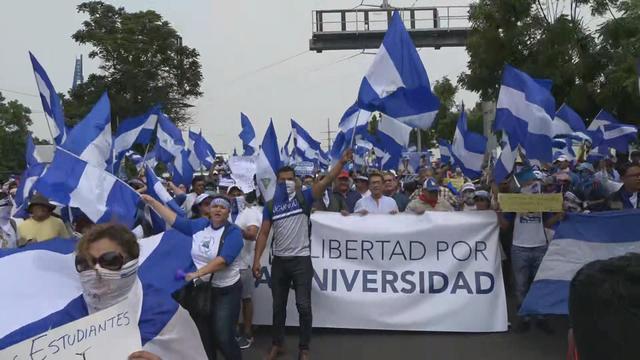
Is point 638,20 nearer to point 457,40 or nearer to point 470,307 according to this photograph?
point 470,307

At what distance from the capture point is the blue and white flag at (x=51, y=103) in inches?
230

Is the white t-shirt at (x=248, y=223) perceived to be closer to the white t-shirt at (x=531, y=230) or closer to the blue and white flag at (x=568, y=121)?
the white t-shirt at (x=531, y=230)

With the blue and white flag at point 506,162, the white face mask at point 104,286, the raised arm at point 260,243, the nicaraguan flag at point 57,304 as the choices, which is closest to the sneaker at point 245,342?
the raised arm at point 260,243

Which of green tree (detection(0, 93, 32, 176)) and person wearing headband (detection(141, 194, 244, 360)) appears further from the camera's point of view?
green tree (detection(0, 93, 32, 176))

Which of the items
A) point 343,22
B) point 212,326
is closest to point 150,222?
point 212,326

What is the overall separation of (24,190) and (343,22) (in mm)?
25777

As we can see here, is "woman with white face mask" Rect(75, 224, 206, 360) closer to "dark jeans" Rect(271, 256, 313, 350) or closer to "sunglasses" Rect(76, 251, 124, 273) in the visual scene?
"sunglasses" Rect(76, 251, 124, 273)

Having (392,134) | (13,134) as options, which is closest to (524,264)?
(392,134)

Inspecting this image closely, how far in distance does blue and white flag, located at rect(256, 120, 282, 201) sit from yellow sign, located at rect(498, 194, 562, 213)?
2371mm

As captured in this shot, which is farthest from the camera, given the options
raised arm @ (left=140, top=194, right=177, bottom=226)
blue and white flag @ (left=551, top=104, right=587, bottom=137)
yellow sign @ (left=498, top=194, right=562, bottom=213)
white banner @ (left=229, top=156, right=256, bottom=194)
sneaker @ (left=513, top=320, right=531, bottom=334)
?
blue and white flag @ (left=551, top=104, right=587, bottom=137)

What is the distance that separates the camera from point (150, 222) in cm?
549

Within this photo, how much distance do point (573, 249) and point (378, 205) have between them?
2.38 metres

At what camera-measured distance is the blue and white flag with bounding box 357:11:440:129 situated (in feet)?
21.7

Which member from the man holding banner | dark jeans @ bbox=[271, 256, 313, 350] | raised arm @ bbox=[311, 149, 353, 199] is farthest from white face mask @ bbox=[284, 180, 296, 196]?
dark jeans @ bbox=[271, 256, 313, 350]
